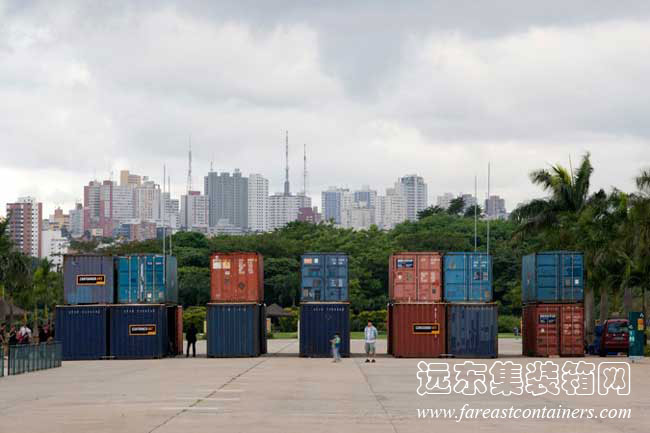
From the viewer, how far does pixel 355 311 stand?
109062 mm

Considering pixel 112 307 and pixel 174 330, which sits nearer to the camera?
pixel 112 307

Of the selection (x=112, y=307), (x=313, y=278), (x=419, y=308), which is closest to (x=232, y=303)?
(x=313, y=278)

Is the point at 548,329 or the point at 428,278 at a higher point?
the point at 428,278

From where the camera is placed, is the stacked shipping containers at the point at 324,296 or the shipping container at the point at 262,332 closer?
the stacked shipping containers at the point at 324,296

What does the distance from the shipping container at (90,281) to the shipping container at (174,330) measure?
4.70 metres

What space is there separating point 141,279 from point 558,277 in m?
19.0

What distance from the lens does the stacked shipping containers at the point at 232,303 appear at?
49.2m

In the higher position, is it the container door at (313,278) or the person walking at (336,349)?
the container door at (313,278)

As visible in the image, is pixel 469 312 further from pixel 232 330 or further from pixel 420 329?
pixel 232 330

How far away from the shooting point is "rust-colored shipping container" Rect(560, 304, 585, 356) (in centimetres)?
4931

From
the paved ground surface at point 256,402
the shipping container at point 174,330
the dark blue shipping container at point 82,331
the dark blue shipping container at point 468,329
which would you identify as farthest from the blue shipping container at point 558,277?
the dark blue shipping container at point 82,331

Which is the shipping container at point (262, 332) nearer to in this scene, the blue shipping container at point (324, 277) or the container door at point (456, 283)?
the blue shipping container at point (324, 277)

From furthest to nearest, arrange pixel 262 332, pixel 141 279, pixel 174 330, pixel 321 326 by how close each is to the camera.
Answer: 1. pixel 174 330
2. pixel 262 332
3. pixel 141 279
4. pixel 321 326

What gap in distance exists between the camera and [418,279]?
161 feet
